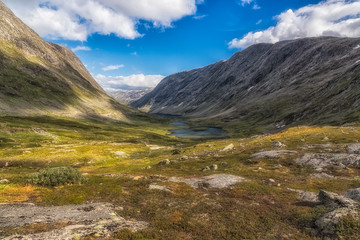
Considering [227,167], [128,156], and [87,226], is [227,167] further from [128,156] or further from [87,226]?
[128,156]

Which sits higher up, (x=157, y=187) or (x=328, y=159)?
(x=328, y=159)

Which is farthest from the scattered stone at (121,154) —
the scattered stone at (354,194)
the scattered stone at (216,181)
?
the scattered stone at (354,194)

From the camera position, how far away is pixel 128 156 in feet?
253

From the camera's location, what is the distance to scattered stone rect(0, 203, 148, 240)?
44.0 feet

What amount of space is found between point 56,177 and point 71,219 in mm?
12711

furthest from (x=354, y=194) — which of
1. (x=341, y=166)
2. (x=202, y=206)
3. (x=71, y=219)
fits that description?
(x=71, y=219)

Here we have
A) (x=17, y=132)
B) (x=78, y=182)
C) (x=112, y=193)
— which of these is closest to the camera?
(x=112, y=193)

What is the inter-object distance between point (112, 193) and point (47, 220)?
26.7ft

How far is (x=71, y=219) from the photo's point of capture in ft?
52.9

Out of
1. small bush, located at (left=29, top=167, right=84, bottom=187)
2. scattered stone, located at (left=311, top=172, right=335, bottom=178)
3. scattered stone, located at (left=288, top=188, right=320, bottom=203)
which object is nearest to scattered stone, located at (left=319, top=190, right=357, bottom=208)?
scattered stone, located at (left=288, top=188, right=320, bottom=203)

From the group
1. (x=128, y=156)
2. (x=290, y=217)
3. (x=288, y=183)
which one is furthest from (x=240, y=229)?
(x=128, y=156)

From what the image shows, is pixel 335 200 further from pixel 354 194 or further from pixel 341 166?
pixel 341 166

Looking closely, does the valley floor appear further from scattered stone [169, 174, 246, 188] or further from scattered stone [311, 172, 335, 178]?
scattered stone [169, 174, 246, 188]

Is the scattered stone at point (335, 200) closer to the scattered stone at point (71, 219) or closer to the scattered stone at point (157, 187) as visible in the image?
the scattered stone at point (71, 219)
